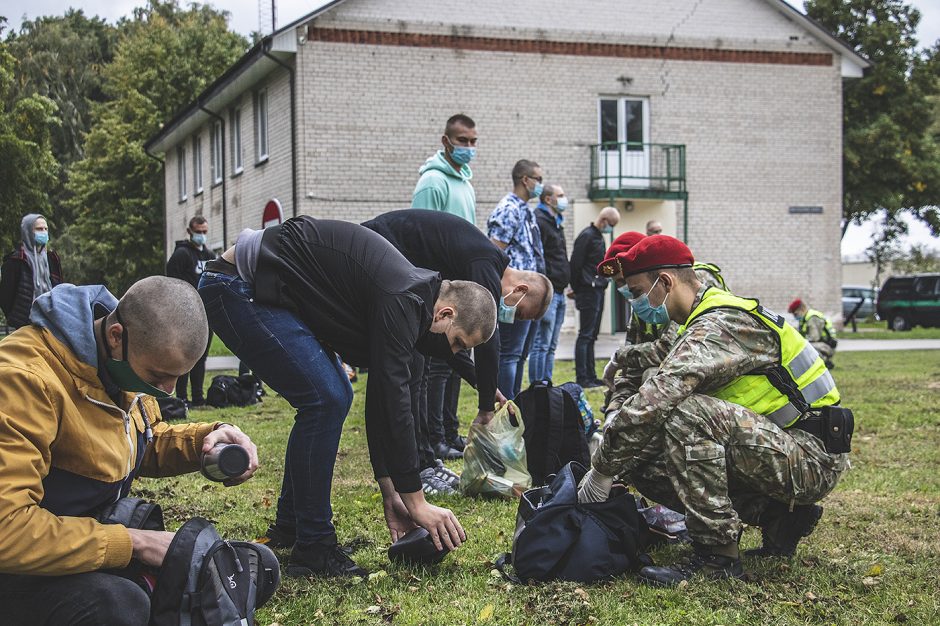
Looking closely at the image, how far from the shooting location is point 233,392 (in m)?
10.8

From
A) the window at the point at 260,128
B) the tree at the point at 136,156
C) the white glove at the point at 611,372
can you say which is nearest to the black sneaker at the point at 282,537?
the white glove at the point at 611,372

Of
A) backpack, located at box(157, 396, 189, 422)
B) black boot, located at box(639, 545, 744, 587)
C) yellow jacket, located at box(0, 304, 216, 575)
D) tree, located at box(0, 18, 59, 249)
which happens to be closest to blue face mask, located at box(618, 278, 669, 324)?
black boot, located at box(639, 545, 744, 587)

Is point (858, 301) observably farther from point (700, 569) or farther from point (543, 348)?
point (700, 569)

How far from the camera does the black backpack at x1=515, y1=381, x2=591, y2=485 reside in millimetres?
6105

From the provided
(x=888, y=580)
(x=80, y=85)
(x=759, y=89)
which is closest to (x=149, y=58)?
(x=80, y=85)

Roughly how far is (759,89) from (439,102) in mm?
8378

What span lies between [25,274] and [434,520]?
6.88 meters

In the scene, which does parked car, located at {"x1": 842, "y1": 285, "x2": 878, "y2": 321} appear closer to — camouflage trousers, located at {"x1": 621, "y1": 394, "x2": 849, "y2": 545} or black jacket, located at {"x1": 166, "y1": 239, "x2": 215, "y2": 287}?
black jacket, located at {"x1": 166, "y1": 239, "x2": 215, "y2": 287}

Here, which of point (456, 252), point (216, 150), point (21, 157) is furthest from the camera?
point (216, 150)

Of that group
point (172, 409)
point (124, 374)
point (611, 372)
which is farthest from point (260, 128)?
point (124, 374)

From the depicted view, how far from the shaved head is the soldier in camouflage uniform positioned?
6.64 feet

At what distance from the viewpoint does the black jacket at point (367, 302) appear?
384 cm

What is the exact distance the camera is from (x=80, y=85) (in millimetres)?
49188

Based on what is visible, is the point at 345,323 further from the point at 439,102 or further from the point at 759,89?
the point at 759,89
